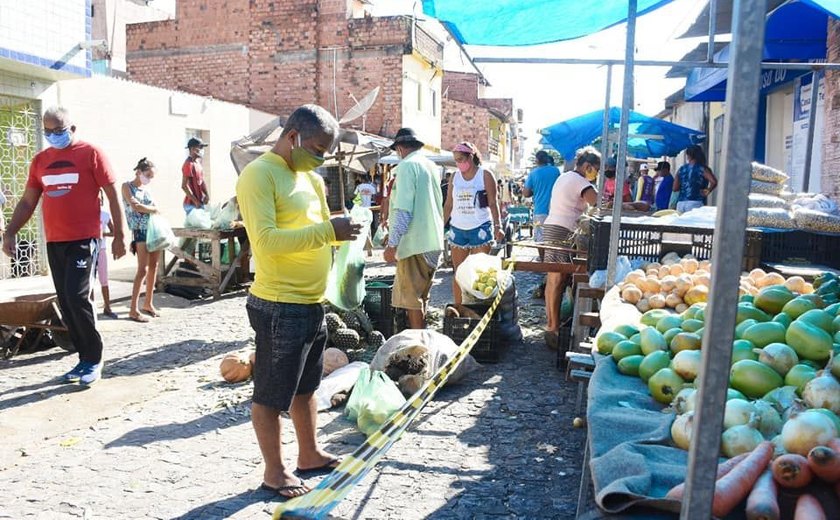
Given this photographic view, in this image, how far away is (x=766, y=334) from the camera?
2.83 meters

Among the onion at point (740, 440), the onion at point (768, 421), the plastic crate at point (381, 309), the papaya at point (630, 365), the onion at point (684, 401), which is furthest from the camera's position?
the plastic crate at point (381, 309)

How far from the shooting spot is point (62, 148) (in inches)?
208

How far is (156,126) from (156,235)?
6.25 m

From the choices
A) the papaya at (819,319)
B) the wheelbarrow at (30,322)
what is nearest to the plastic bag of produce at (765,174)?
the papaya at (819,319)

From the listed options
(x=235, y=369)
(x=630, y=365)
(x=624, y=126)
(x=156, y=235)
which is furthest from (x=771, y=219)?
(x=156, y=235)

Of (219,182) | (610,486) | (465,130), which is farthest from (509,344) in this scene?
(465,130)

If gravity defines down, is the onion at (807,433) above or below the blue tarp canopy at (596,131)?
below

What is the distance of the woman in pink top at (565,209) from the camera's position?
673 centimetres

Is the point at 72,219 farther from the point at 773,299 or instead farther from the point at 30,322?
the point at 773,299

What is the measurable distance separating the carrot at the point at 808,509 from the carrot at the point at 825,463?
86mm

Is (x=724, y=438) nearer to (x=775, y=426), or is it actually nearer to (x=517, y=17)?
(x=775, y=426)

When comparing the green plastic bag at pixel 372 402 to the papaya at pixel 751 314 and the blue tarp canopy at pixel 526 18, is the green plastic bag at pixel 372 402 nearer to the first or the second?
the papaya at pixel 751 314

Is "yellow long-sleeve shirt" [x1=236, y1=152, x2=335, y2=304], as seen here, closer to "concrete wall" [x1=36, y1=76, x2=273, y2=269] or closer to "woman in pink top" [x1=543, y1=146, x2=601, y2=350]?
"woman in pink top" [x1=543, y1=146, x2=601, y2=350]

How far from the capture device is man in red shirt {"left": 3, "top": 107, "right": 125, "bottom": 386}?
205 inches
